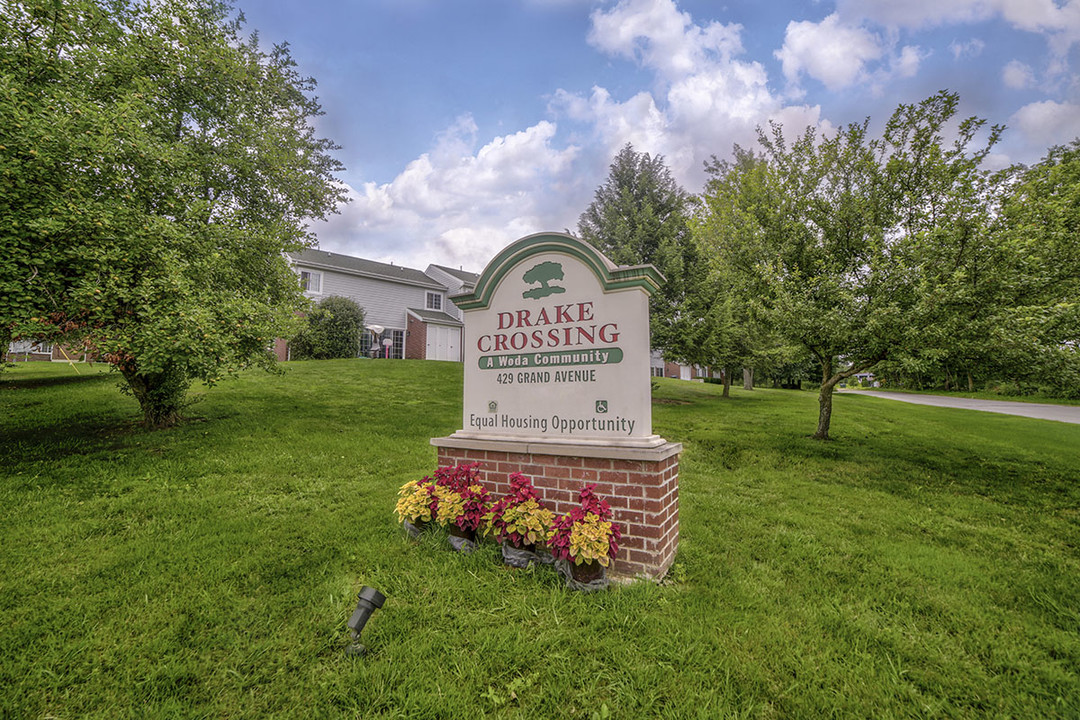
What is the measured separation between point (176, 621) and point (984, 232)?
10432 mm

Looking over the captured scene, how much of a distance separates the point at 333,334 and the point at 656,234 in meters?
15.8

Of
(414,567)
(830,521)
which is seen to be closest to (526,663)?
(414,567)

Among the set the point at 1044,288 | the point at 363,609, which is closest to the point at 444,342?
the point at 1044,288

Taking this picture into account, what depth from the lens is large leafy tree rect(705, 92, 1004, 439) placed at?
6527 mm

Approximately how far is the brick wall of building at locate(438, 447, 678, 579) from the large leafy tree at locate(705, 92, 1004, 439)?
18.6 ft

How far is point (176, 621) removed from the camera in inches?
108

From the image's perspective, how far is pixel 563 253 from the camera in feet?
12.4

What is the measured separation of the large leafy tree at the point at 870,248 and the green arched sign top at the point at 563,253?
5.45m

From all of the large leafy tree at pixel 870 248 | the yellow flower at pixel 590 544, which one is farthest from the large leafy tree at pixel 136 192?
the large leafy tree at pixel 870 248

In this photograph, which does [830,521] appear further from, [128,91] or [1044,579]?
→ [128,91]

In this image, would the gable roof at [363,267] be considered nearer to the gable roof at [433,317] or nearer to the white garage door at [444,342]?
the gable roof at [433,317]

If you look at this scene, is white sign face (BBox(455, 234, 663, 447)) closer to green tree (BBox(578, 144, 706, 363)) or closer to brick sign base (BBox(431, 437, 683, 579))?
brick sign base (BBox(431, 437, 683, 579))

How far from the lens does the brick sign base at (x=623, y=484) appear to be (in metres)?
3.26

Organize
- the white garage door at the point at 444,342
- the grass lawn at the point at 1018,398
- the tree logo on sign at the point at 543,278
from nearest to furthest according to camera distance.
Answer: the tree logo on sign at the point at 543,278, the grass lawn at the point at 1018,398, the white garage door at the point at 444,342
